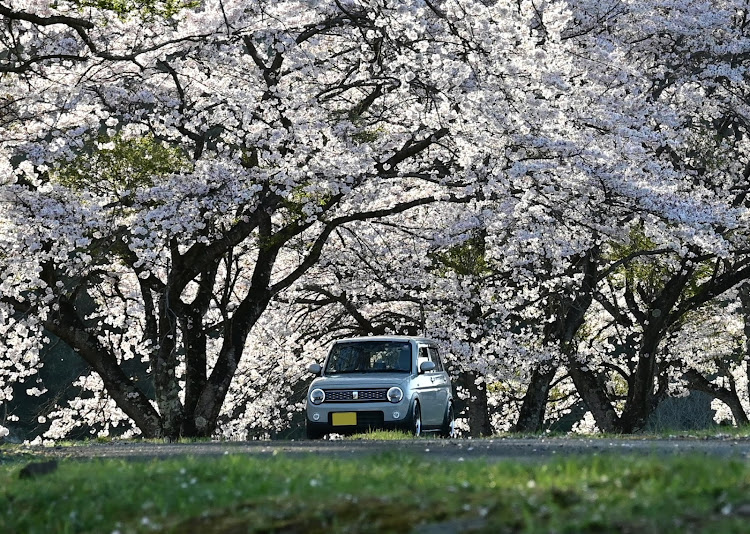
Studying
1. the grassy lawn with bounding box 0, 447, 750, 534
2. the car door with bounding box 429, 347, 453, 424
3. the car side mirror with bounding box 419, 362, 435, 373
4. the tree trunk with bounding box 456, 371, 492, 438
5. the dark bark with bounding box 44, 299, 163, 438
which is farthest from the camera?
the tree trunk with bounding box 456, 371, 492, 438

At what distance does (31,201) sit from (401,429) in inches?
351

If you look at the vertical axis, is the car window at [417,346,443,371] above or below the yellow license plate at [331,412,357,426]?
above

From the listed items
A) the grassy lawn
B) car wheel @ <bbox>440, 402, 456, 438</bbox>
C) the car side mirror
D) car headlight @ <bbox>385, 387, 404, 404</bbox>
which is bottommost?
the grassy lawn

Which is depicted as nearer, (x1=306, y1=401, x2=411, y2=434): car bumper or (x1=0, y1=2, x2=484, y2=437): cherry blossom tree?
(x1=306, y1=401, x2=411, y2=434): car bumper

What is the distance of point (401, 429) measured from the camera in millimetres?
16266

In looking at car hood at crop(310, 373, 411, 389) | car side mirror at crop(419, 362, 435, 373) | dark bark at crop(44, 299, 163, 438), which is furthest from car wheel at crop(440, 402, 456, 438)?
dark bark at crop(44, 299, 163, 438)

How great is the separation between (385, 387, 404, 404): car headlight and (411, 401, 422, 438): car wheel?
1.22 feet

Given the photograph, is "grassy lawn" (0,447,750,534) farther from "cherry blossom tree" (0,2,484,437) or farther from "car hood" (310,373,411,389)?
"cherry blossom tree" (0,2,484,437)

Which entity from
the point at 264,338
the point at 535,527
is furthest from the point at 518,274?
the point at 535,527

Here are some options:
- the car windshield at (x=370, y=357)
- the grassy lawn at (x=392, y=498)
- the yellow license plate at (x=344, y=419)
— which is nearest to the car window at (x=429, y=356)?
the car windshield at (x=370, y=357)

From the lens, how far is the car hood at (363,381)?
53.4 feet

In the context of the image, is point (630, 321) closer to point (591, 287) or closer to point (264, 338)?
point (591, 287)

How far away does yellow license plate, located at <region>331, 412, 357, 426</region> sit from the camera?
640 inches

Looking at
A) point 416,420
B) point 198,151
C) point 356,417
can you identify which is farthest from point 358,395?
point 198,151
